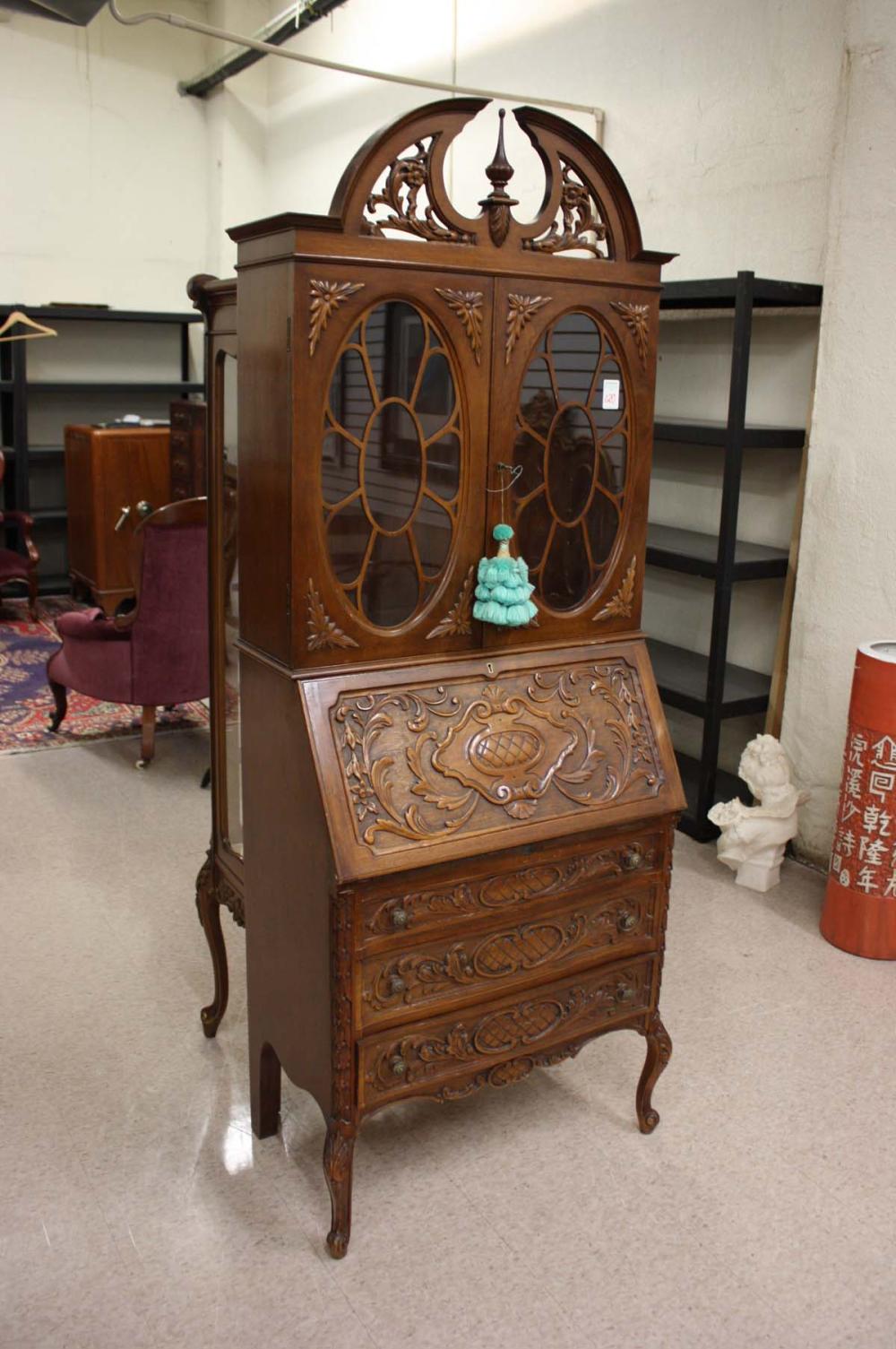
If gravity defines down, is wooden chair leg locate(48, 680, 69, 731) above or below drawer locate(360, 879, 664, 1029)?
below

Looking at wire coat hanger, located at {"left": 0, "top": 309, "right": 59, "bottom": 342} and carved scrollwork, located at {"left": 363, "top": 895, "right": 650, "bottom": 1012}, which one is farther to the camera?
wire coat hanger, located at {"left": 0, "top": 309, "right": 59, "bottom": 342}

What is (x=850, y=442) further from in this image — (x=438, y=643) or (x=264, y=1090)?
(x=264, y=1090)

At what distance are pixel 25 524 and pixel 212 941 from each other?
475 cm

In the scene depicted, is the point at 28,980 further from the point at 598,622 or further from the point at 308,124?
the point at 308,124

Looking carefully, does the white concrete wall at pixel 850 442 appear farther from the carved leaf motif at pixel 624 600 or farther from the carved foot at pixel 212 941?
the carved foot at pixel 212 941

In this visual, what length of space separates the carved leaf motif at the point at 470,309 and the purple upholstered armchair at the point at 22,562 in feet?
17.2

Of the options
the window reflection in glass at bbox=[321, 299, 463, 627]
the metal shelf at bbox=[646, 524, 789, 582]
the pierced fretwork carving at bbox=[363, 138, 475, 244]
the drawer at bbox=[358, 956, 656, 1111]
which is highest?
the pierced fretwork carving at bbox=[363, 138, 475, 244]

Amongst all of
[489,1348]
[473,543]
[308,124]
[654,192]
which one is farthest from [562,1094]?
[308,124]

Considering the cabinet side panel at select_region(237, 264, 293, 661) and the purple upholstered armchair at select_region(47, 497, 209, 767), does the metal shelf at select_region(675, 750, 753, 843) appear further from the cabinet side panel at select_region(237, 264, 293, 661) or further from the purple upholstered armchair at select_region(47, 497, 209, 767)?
the cabinet side panel at select_region(237, 264, 293, 661)

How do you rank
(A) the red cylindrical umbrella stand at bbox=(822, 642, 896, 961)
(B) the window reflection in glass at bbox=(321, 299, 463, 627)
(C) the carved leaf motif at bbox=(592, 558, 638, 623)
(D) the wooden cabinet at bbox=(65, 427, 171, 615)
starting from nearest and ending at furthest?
(B) the window reflection in glass at bbox=(321, 299, 463, 627) → (C) the carved leaf motif at bbox=(592, 558, 638, 623) → (A) the red cylindrical umbrella stand at bbox=(822, 642, 896, 961) → (D) the wooden cabinet at bbox=(65, 427, 171, 615)

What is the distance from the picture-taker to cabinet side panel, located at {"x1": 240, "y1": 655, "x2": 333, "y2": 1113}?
2.13m

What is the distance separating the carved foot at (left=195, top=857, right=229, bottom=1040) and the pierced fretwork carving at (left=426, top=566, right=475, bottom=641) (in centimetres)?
95

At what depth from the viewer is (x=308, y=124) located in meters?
7.07

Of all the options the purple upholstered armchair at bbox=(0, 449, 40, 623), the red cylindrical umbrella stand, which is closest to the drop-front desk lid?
the red cylindrical umbrella stand
